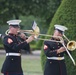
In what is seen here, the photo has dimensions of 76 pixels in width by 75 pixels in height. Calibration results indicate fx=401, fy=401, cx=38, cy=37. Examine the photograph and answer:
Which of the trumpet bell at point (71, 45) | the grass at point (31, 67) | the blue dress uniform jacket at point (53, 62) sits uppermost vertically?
the trumpet bell at point (71, 45)

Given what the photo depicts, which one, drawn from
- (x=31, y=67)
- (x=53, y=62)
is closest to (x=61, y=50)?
(x=53, y=62)

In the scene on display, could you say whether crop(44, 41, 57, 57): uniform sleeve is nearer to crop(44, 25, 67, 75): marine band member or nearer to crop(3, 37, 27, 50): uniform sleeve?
crop(44, 25, 67, 75): marine band member

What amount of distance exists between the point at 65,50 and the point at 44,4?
87.1ft

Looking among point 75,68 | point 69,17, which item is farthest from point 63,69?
point 69,17

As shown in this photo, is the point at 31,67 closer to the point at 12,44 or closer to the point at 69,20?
the point at 69,20

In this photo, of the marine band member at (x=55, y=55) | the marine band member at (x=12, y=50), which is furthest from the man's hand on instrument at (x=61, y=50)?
the marine band member at (x=12, y=50)

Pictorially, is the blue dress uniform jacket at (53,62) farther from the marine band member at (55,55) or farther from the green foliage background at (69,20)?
the green foliage background at (69,20)

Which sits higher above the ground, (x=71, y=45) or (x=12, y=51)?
(x=71, y=45)

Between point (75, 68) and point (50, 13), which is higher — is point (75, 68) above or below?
above

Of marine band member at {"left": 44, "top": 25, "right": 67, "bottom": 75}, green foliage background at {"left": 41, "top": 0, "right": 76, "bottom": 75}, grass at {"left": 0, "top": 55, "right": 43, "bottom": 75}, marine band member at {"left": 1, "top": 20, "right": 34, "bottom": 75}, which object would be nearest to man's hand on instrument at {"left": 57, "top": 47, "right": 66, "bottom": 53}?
marine band member at {"left": 44, "top": 25, "right": 67, "bottom": 75}

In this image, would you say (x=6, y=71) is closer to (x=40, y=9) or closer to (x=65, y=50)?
(x=65, y=50)

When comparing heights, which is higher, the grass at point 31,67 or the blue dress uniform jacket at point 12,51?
the blue dress uniform jacket at point 12,51

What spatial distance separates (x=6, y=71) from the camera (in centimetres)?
755

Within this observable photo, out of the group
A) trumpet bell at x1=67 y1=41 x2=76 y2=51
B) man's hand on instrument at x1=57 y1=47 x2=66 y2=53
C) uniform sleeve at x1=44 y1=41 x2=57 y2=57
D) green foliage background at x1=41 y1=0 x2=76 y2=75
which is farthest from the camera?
green foliage background at x1=41 y1=0 x2=76 y2=75
